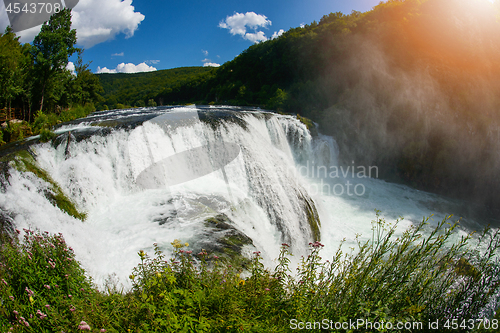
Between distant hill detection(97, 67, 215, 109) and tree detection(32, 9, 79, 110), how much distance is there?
3580cm

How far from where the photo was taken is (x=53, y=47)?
46.9ft

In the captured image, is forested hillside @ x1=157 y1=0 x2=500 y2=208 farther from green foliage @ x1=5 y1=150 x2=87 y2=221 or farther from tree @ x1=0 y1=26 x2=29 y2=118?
tree @ x1=0 y1=26 x2=29 y2=118

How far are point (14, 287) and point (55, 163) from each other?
4973 mm

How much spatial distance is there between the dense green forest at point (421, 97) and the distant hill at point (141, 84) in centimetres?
3516

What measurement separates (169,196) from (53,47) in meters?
13.9

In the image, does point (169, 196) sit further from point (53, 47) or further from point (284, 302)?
point (53, 47)

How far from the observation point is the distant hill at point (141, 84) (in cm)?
5375

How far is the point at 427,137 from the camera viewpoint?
16.7 metres

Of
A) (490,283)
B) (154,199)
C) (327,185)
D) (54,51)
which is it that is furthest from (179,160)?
(54,51)

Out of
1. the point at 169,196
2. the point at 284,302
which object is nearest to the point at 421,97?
the point at 169,196

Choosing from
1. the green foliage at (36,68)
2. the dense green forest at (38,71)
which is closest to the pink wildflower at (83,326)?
the dense green forest at (38,71)

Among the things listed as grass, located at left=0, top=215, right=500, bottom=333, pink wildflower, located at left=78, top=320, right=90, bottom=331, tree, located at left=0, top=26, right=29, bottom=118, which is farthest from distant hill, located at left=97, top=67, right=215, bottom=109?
pink wildflower, located at left=78, top=320, right=90, bottom=331

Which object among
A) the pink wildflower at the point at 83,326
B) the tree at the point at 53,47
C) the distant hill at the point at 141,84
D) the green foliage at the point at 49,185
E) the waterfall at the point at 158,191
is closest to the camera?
the pink wildflower at the point at 83,326

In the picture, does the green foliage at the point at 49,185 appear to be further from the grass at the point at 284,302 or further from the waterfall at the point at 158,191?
the grass at the point at 284,302
